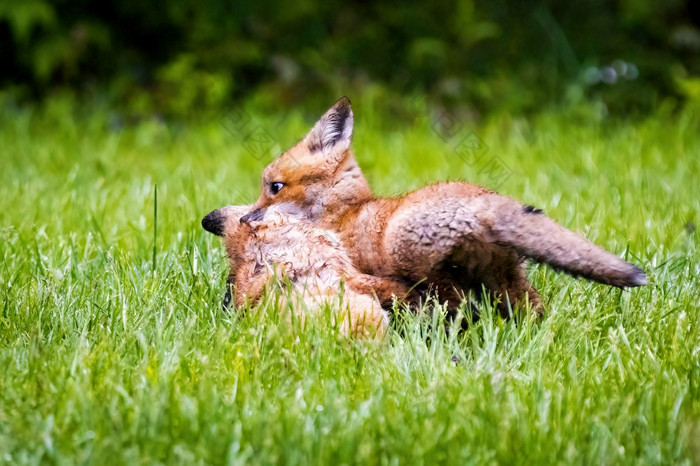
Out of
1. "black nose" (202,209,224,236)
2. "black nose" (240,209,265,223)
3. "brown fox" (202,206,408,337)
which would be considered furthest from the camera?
"black nose" (202,209,224,236)

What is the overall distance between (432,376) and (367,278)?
42cm

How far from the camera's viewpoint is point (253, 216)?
11.0ft

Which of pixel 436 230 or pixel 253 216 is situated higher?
pixel 253 216

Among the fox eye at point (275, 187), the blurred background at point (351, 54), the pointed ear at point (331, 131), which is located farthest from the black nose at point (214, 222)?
the blurred background at point (351, 54)

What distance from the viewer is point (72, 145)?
7.65 metres

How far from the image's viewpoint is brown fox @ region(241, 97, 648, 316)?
2.78 m

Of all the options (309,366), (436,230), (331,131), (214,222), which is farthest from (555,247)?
(214,222)

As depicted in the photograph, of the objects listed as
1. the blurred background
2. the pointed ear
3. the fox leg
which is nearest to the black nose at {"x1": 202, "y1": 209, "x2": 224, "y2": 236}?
the pointed ear

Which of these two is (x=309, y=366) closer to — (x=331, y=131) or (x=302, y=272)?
(x=302, y=272)

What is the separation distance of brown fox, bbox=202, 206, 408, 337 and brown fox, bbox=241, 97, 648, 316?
0.18 feet

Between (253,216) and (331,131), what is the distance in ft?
1.60

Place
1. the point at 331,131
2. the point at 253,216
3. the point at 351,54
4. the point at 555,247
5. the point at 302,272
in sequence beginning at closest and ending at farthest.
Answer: the point at 555,247 < the point at 302,272 < the point at 253,216 < the point at 331,131 < the point at 351,54

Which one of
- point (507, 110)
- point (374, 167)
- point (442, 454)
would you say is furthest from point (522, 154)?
point (442, 454)

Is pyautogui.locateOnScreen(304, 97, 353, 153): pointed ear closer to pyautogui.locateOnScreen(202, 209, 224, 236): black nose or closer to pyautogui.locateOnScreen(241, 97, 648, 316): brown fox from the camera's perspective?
pyautogui.locateOnScreen(241, 97, 648, 316): brown fox
